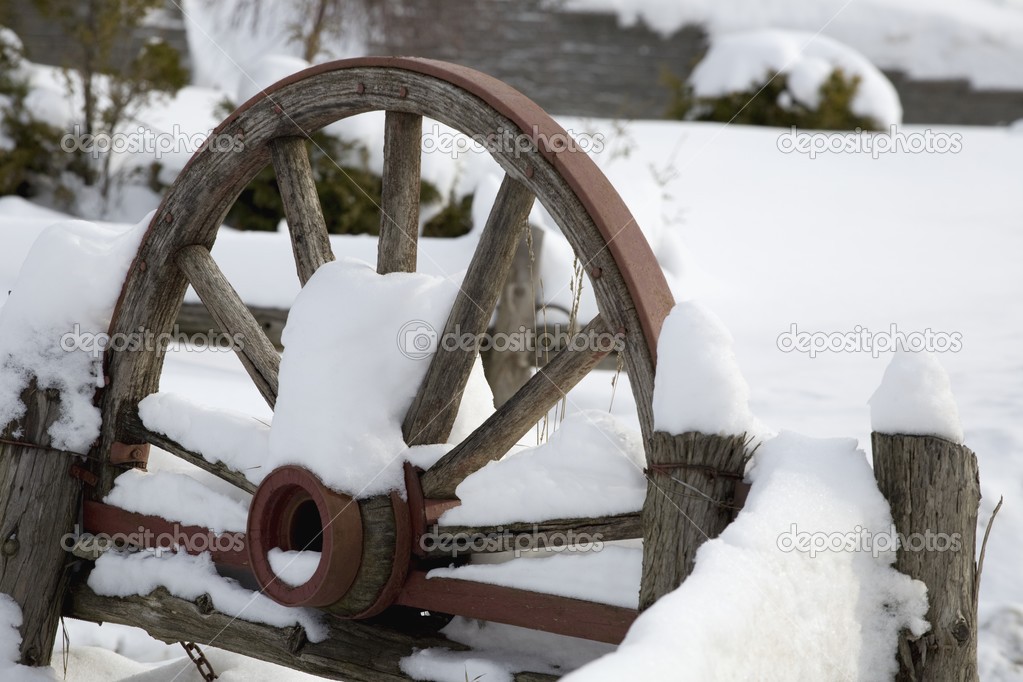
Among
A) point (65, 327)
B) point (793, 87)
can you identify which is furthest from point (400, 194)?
point (793, 87)

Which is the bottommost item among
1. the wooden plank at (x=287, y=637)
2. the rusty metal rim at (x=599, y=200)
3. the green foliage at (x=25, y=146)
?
the wooden plank at (x=287, y=637)

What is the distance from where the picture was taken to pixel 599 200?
5.95 ft

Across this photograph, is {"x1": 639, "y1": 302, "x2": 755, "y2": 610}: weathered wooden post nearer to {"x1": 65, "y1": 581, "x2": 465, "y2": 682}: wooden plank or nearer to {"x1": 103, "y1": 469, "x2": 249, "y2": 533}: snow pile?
{"x1": 65, "y1": 581, "x2": 465, "y2": 682}: wooden plank

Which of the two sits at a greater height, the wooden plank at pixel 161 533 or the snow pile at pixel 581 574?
the snow pile at pixel 581 574

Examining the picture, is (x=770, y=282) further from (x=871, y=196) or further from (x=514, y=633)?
(x=514, y=633)

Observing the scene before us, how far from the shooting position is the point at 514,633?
1995mm

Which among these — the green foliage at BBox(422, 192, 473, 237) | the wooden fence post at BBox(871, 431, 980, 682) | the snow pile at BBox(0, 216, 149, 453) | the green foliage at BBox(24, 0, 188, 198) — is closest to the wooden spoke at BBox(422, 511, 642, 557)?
the wooden fence post at BBox(871, 431, 980, 682)

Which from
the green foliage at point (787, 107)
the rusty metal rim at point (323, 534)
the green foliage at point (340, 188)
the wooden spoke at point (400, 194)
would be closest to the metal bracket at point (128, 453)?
the rusty metal rim at point (323, 534)

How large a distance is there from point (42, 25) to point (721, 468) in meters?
12.0

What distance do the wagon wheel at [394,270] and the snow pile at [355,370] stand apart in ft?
0.11

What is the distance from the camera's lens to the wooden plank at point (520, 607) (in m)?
1.76

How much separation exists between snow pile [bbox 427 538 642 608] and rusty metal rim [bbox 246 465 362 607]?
24 cm

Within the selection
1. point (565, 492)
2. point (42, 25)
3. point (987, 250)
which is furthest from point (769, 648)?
point (42, 25)

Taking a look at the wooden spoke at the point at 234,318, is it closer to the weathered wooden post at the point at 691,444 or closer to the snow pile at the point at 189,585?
the snow pile at the point at 189,585
